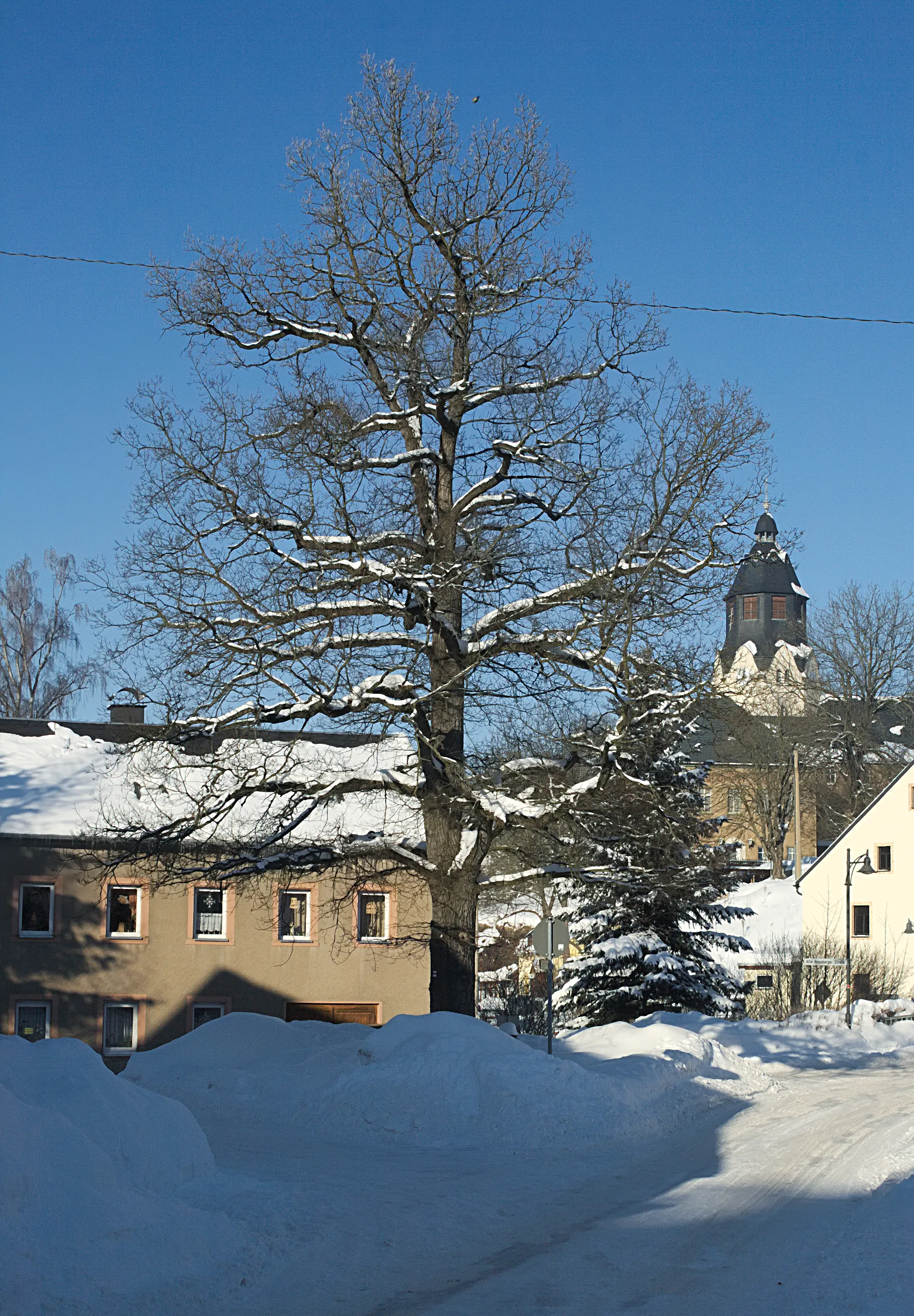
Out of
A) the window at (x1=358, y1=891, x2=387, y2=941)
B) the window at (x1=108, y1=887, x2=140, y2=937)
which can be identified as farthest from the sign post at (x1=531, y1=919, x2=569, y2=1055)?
the window at (x1=108, y1=887, x2=140, y2=937)

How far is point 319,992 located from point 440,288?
19456mm

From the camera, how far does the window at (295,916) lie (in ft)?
109

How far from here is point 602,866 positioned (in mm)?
20078

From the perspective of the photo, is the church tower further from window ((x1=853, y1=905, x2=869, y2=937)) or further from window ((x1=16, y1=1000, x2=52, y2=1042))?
window ((x1=16, y1=1000, x2=52, y2=1042))

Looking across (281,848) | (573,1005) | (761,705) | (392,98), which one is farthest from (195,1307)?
(761,705)

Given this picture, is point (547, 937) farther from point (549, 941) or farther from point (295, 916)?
point (295, 916)

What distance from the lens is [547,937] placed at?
63.5ft

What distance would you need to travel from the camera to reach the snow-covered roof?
64.2 ft

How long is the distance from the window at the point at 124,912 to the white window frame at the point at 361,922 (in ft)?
17.9

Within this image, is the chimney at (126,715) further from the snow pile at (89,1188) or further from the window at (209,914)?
the snow pile at (89,1188)

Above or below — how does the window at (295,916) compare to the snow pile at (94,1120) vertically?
below

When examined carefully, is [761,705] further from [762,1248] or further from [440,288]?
[762,1248]

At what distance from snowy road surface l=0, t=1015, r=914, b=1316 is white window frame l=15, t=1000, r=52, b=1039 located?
45.1ft

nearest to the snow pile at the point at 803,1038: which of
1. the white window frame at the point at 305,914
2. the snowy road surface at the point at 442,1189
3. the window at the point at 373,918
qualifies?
the snowy road surface at the point at 442,1189
